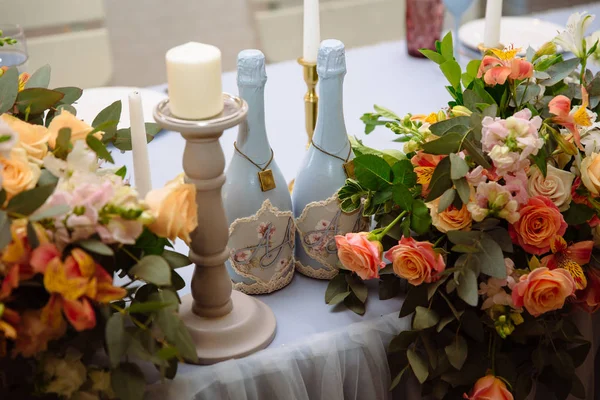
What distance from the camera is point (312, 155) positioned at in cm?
99

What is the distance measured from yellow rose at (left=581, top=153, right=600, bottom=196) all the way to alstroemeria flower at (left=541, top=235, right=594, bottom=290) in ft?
0.23

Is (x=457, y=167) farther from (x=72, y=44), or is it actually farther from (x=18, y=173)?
(x=72, y=44)

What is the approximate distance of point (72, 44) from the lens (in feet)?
7.65

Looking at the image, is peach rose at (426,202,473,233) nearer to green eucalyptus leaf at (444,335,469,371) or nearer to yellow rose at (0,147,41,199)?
green eucalyptus leaf at (444,335,469,371)

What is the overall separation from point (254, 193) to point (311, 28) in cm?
30

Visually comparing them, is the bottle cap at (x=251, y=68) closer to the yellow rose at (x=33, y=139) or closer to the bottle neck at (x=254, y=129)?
the bottle neck at (x=254, y=129)

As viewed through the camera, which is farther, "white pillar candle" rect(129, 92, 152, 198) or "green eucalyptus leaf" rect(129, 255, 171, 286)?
"white pillar candle" rect(129, 92, 152, 198)

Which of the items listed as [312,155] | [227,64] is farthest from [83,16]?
[312,155]

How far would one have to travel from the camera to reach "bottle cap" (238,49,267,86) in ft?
2.96

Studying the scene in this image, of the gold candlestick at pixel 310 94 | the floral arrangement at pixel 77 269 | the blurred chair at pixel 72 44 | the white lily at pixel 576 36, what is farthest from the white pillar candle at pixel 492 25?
the blurred chair at pixel 72 44

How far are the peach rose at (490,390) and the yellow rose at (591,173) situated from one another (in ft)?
0.86

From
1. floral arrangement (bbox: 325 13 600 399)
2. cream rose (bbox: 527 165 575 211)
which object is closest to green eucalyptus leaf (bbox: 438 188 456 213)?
floral arrangement (bbox: 325 13 600 399)

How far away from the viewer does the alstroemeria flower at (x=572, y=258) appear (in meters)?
0.92

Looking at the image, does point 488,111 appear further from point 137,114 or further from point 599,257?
point 137,114
